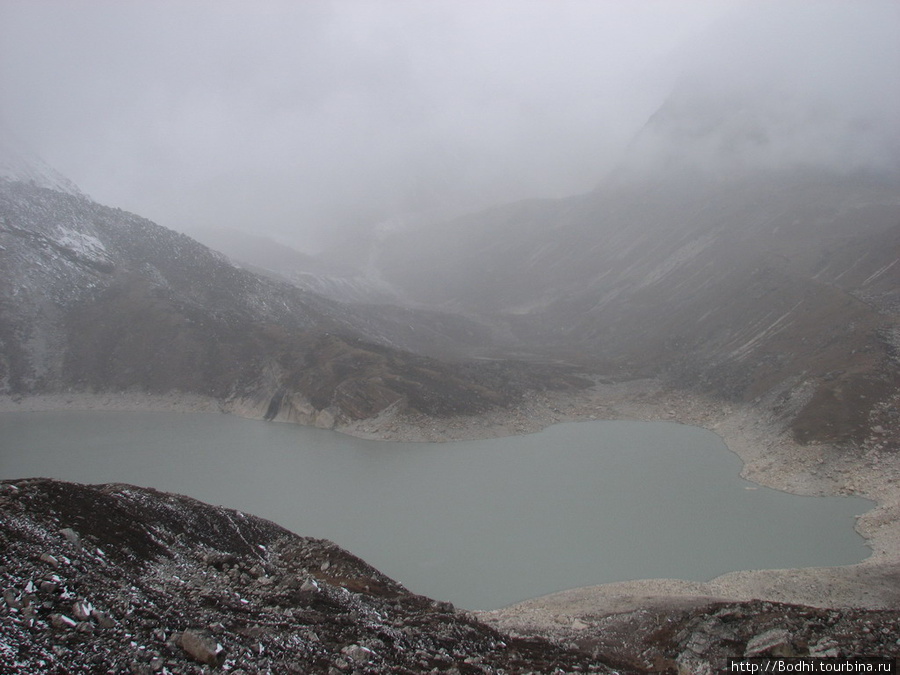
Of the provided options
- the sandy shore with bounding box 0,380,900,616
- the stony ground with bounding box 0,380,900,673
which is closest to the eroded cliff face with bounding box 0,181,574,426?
the sandy shore with bounding box 0,380,900,616

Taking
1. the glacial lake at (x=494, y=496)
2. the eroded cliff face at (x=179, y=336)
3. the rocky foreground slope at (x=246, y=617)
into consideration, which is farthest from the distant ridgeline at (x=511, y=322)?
the rocky foreground slope at (x=246, y=617)

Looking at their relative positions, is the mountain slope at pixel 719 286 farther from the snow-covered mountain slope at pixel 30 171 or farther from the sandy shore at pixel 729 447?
the snow-covered mountain slope at pixel 30 171

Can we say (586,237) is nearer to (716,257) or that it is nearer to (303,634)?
(716,257)

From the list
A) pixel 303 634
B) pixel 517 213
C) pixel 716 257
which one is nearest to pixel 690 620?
pixel 303 634

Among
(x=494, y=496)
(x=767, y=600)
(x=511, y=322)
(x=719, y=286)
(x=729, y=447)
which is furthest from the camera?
(x=511, y=322)

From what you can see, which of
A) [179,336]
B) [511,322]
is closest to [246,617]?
[179,336]

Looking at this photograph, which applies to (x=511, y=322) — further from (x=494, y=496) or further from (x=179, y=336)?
(x=494, y=496)
